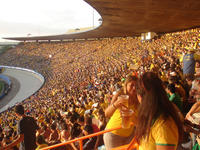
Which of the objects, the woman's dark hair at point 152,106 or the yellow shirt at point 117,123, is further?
the yellow shirt at point 117,123

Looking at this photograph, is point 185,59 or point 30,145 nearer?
point 30,145

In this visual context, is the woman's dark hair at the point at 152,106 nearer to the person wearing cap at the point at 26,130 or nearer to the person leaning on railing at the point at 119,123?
the person leaning on railing at the point at 119,123

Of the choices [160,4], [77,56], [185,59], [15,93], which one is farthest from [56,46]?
[185,59]

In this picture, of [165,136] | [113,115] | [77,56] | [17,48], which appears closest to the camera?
[165,136]

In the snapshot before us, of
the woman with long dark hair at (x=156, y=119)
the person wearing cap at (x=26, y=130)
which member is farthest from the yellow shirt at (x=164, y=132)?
the person wearing cap at (x=26, y=130)

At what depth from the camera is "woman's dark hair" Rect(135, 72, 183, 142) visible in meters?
1.23

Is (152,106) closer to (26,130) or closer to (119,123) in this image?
(119,123)

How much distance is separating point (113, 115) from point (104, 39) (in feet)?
112

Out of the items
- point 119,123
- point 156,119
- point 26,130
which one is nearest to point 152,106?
point 156,119

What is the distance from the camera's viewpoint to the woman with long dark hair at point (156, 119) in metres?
1.15

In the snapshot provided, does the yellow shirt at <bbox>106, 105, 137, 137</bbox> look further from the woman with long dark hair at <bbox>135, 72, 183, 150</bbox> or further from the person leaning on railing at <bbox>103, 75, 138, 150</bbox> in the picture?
the woman with long dark hair at <bbox>135, 72, 183, 150</bbox>

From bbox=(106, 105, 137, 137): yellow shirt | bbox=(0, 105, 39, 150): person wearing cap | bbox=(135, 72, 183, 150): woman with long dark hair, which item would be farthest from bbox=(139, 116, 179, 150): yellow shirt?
bbox=(0, 105, 39, 150): person wearing cap

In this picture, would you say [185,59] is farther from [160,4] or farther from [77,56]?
[77,56]

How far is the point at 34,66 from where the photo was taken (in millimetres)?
35500
